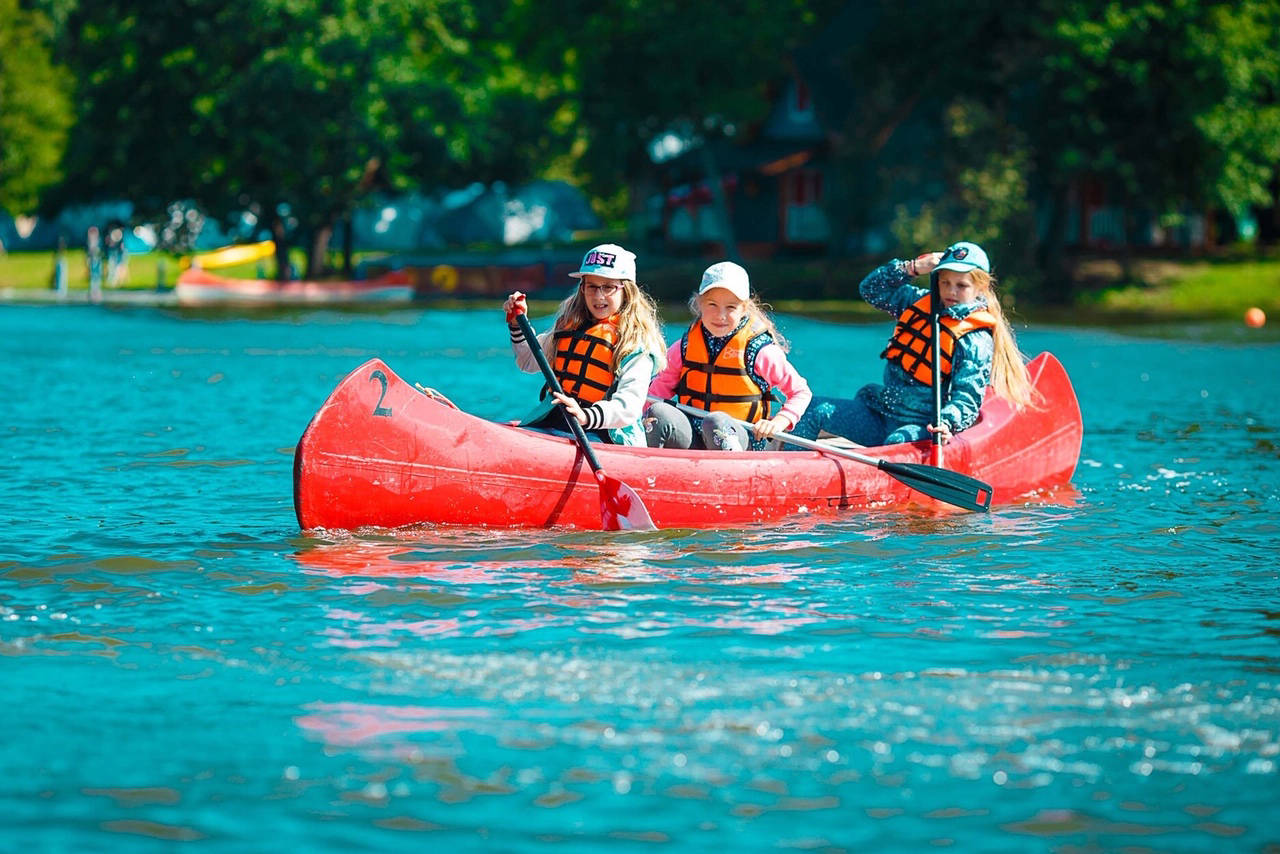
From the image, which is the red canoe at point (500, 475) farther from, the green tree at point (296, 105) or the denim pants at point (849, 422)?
the green tree at point (296, 105)

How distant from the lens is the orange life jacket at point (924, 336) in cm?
888

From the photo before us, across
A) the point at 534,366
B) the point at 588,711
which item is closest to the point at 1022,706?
the point at 588,711

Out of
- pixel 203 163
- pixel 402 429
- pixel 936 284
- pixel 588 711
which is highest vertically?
pixel 203 163

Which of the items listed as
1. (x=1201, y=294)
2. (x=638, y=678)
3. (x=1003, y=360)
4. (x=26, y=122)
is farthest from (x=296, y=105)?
(x=638, y=678)

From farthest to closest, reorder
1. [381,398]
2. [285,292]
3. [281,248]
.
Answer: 1. [281,248]
2. [285,292]
3. [381,398]

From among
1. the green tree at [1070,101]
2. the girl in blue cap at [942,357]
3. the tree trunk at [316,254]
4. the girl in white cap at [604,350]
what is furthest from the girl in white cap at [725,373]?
the tree trunk at [316,254]

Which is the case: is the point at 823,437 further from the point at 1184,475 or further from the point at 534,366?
the point at 1184,475

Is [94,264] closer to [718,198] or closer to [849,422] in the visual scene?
[718,198]

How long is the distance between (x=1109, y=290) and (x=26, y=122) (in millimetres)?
29028

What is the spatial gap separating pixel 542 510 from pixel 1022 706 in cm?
308

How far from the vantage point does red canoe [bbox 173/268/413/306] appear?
110 feet

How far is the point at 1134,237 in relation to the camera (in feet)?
121

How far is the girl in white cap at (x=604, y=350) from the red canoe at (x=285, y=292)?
25.6 metres

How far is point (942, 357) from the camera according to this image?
29.3 ft
